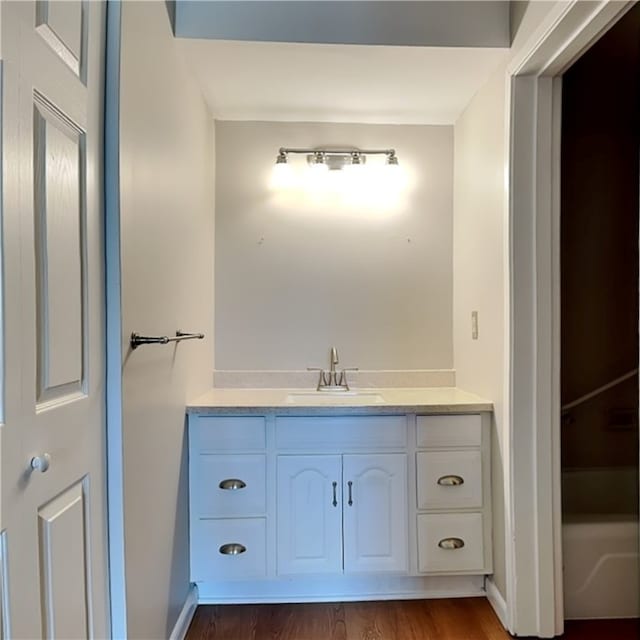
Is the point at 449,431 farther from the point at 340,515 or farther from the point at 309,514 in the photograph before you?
the point at 309,514

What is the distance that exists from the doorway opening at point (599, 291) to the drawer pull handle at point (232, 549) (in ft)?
5.12

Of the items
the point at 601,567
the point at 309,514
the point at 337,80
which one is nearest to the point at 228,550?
the point at 309,514

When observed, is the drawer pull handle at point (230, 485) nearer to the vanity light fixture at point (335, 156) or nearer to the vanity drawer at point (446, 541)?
the vanity drawer at point (446, 541)

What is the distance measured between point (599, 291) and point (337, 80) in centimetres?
162

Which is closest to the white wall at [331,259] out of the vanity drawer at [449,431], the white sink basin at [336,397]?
the white sink basin at [336,397]

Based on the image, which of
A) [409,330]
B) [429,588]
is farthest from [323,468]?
[409,330]

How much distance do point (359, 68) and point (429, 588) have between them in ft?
7.13

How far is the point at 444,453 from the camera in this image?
204 centimetres

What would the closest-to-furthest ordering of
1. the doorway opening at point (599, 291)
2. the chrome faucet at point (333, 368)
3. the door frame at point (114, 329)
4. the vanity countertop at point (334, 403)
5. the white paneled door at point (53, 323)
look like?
the white paneled door at point (53, 323), the door frame at point (114, 329), the vanity countertop at point (334, 403), the doorway opening at point (599, 291), the chrome faucet at point (333, 368)

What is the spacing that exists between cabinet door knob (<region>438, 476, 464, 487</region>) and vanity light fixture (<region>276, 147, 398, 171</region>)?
1.51 m

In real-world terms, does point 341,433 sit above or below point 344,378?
below

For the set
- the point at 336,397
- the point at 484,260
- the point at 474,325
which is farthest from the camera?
the point at 336,397

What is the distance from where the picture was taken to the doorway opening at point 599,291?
7.84 ft

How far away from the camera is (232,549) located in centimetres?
199
